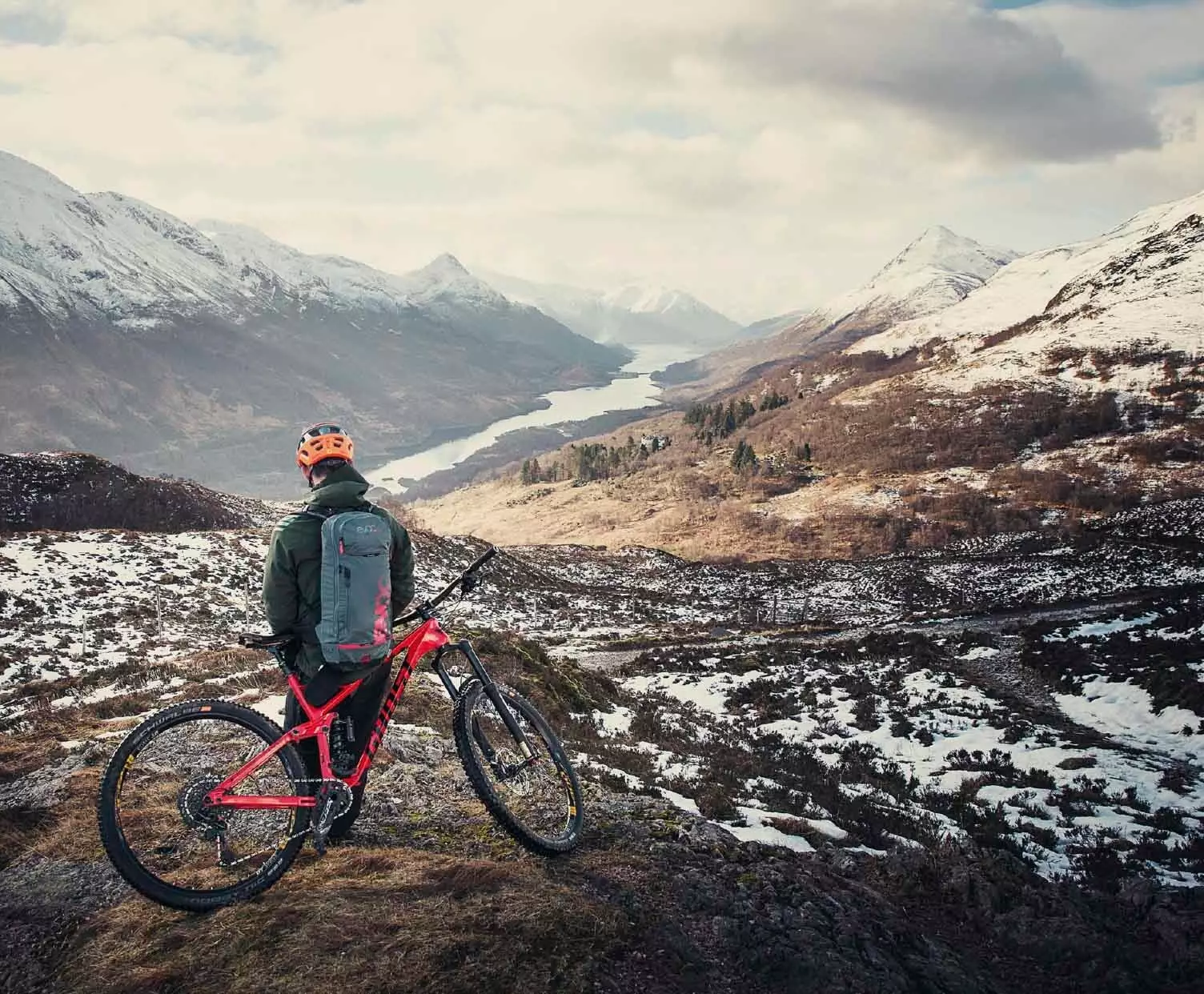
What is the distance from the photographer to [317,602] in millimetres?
5680

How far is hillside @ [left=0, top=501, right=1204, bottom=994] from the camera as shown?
462 centimetres

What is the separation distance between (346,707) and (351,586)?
1.12 m

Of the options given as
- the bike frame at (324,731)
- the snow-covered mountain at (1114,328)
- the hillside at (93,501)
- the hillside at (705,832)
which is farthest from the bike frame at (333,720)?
the snow-covered mountain at (1114,328)

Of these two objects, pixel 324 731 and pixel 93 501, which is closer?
pixel 324 731

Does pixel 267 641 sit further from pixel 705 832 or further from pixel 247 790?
pixel 705 832

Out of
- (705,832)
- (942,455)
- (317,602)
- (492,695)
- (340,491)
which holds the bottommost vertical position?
(942,455)

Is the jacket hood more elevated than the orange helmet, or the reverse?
the orange helmet

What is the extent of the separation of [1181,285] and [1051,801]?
209 meters

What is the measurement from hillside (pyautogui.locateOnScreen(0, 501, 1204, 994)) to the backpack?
1.79m

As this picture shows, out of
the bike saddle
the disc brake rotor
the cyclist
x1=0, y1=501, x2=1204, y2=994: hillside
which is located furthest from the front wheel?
the disc brake rotor

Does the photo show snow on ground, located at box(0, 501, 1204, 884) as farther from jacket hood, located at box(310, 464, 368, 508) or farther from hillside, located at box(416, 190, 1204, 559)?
hillside, located at box(416, 190, 1204, 559)

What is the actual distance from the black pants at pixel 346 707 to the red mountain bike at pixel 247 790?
6 centimetres

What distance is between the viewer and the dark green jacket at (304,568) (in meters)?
5.55

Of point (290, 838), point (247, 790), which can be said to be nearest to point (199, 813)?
point (247, 790)
